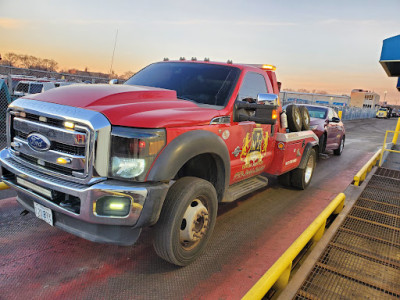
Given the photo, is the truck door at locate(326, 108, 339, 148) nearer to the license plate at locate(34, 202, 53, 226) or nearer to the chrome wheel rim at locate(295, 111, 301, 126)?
the chrome wheel rim at locate(295, 111, 301, 126)

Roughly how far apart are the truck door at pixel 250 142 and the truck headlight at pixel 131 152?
128 centimetres

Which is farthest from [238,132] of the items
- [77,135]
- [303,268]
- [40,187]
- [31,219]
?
[31,219]

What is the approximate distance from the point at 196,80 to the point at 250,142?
104 cm

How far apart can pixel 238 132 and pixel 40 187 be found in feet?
7.00

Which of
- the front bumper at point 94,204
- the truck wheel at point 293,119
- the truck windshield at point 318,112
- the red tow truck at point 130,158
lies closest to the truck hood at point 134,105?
the red tow truck at point 130,158

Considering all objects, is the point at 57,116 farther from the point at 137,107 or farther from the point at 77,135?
the point at 137,107

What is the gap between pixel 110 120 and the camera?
→ 2.55 m

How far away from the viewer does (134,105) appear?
9.30 ft

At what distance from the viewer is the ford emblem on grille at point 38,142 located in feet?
9.00

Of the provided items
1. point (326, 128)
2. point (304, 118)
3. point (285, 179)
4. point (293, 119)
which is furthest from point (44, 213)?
point (326, 128)

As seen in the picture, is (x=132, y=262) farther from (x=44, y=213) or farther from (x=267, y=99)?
(x=267, y=99)

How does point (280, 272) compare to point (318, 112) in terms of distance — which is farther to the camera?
point (318, 112)

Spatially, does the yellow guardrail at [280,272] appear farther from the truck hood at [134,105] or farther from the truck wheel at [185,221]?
the truck hood at [134,105]

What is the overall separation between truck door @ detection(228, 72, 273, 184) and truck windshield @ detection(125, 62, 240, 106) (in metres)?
0.21
